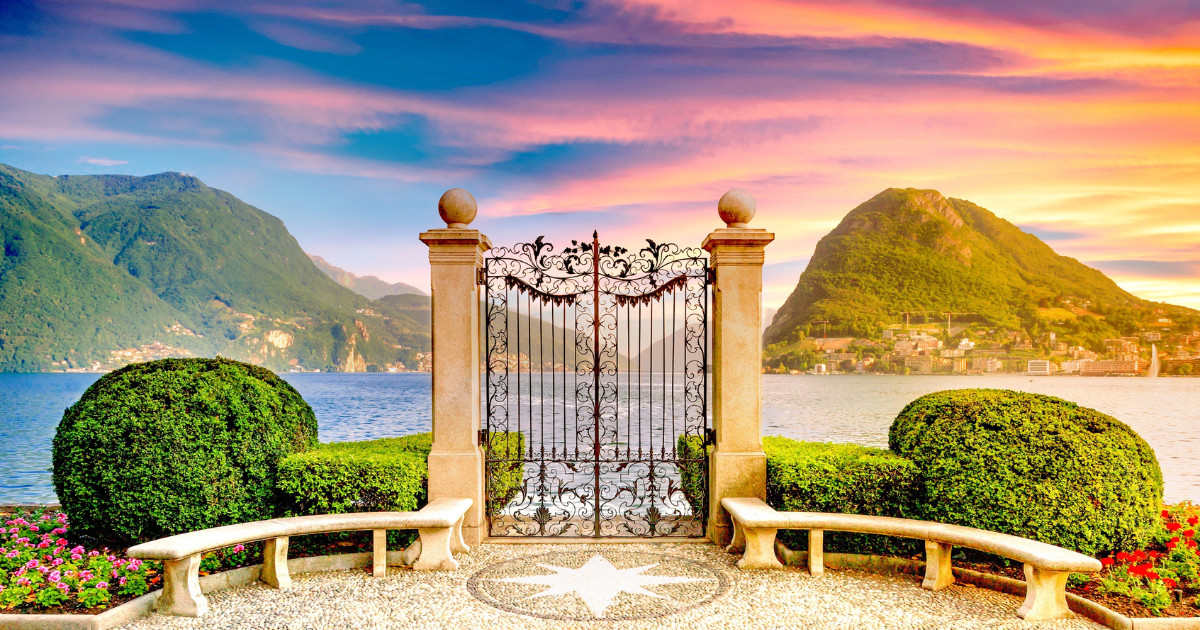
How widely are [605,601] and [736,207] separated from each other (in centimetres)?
446

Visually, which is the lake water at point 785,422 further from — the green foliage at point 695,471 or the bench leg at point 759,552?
the bench leg at point 759,552

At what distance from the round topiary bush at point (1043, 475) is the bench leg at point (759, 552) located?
1576 millimetres

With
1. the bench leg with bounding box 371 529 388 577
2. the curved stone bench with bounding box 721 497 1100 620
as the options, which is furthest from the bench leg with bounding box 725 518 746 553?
the bench leg with bounding box 371 529 388 577

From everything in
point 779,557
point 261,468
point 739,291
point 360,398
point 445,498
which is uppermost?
point 739,291

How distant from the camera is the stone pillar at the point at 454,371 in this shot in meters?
6.95

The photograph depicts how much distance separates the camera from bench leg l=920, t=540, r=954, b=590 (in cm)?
568

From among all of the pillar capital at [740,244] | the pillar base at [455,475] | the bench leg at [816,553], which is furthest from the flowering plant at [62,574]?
the pillar capital at [740,244]

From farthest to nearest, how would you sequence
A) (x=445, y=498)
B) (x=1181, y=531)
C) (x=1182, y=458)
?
(x=1182, y=458)
(x=445, y=498)
(x=1181, y=531)

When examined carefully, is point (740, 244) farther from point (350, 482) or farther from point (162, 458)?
point (162, 458)

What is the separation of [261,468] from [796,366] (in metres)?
95.2

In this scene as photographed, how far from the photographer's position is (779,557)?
6.56m

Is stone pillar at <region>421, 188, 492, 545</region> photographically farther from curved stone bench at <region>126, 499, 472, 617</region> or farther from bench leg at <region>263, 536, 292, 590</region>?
bench leg at <region>263, 536, 292, 590</region>

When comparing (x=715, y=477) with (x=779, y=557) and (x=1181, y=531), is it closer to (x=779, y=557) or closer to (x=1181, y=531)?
(x=779, y=557)

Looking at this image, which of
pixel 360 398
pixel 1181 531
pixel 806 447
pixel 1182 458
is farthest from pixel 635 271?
pixel 360 398
